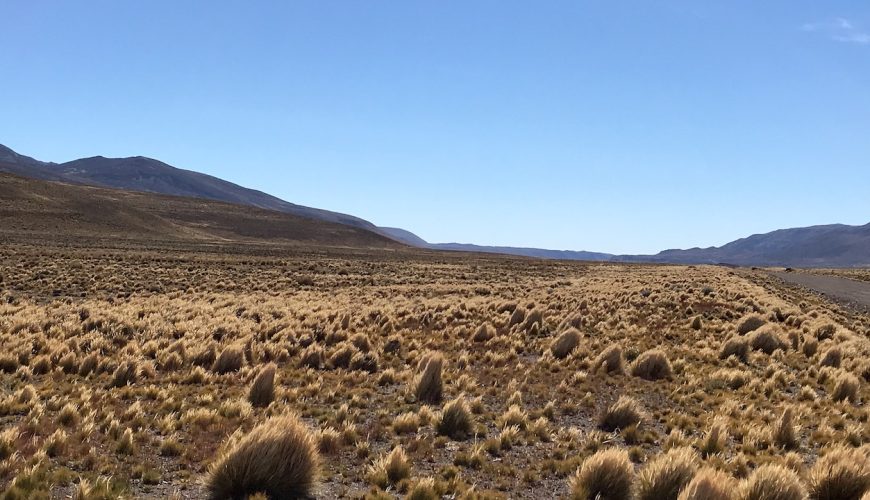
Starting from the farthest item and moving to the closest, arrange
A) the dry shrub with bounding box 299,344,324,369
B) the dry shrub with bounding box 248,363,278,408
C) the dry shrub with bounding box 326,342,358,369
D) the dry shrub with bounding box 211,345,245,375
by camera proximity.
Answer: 1. the dry shrub with bounding box 326,342,358,369
2. the dry shrub with bounding box 299,344,324,369
3. the dry shrub with bounding box 211,345,245,375
4. the dry shrub with bounding box 248,363,278,408

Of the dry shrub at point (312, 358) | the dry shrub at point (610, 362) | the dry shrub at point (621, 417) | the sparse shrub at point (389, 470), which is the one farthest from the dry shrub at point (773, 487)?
the dry shrub at point (312, 358)

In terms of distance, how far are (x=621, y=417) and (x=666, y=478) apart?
3.18 meters

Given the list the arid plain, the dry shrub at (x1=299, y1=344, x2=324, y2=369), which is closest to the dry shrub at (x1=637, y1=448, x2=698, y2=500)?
the arid plain

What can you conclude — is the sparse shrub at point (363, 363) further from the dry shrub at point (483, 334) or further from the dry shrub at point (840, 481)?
the dry shrub at point (840, 481)

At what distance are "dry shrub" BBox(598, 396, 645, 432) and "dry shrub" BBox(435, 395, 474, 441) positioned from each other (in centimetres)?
232

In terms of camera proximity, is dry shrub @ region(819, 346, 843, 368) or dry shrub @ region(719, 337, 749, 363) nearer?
dry shrub @ region(819, 346, 843, 368)

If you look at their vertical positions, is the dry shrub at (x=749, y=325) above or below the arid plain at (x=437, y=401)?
above

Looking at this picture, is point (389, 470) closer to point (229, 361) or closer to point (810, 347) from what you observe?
point (229, 361)

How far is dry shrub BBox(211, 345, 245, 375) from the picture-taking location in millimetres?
12594

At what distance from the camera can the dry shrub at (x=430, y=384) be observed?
35.2ft

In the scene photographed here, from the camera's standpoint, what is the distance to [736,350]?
1488cm

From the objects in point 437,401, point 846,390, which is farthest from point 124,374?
point 846,390

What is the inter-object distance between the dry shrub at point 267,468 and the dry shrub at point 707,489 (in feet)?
13.4

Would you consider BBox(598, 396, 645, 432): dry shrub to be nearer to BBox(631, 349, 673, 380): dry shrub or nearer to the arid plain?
the arid plain
